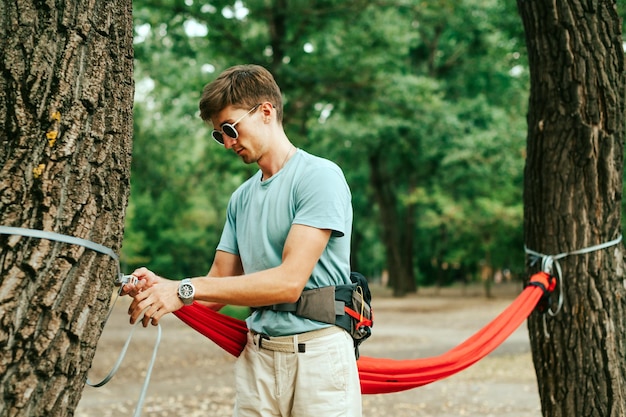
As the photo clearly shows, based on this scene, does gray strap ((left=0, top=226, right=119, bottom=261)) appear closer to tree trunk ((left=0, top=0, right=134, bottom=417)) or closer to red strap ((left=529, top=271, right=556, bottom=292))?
tree trunk ((left=0, top=0, right=134, bottom=417))

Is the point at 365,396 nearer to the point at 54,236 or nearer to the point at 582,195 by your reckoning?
the point at 582,195

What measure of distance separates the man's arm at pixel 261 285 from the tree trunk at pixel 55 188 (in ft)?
0.56

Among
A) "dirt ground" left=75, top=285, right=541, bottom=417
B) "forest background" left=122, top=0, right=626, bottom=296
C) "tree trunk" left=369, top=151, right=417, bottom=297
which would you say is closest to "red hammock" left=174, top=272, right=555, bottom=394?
"dirt ground" left=75, top=285, right=541, bottom=417

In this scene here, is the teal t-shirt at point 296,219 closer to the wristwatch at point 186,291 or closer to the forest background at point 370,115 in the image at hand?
the wristwatch at point 186,291

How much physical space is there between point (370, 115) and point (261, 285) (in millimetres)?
14390

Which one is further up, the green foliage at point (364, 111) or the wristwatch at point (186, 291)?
the green foliage at point (364, 111)

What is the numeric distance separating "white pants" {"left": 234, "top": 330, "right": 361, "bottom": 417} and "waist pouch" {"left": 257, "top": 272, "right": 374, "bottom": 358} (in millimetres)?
46

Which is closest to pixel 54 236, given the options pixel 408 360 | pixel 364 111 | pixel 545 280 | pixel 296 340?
pixel 296 340

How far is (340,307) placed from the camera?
2275 millimetres

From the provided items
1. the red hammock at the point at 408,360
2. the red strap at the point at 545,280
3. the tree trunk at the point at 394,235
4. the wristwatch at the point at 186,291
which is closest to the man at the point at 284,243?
the wristwatch at the point at 186,291

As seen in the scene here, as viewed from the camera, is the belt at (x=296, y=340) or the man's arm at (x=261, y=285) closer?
the man's arm at (x=261, y=285)

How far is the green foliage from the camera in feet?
47.3

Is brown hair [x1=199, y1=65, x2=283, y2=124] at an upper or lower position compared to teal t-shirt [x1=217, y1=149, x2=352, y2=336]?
upper

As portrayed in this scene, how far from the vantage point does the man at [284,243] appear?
7.06 ft
